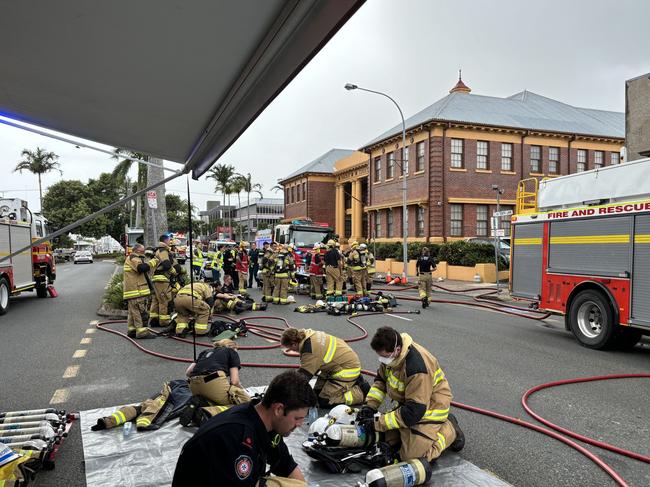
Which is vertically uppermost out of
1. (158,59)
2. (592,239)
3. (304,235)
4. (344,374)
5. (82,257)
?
(158,59)

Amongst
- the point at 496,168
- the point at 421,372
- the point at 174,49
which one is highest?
the point at 496,168

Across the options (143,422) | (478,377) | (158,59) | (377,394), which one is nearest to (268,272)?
(478,377)

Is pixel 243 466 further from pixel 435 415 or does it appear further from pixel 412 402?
pixel 435 415

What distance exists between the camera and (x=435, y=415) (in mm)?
3814

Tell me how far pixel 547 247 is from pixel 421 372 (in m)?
7.10

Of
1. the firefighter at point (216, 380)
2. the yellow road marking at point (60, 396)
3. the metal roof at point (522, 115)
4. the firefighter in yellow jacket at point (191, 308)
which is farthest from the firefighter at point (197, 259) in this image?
the metal roof at point (522, 115)

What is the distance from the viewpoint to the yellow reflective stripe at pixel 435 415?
149 inches

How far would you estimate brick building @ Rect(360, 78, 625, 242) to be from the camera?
89.8 ft

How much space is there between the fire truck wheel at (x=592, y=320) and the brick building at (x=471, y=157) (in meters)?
18.4

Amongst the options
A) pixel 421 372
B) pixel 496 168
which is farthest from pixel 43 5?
pixel 496 168

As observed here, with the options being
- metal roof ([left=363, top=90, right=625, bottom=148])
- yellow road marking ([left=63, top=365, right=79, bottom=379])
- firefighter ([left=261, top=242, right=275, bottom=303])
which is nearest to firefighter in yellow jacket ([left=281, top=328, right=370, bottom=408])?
yellow road marking ([left=63, top=365, right=79, bottom=379])

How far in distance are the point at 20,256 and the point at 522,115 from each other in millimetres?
28910

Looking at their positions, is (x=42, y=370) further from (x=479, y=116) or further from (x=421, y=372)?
(x=479, y=116)

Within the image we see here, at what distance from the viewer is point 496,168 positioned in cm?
2855
